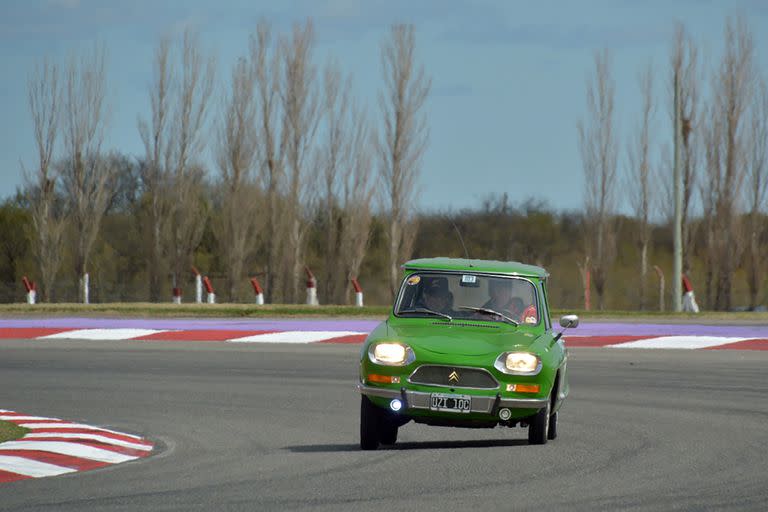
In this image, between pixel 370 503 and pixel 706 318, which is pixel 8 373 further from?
pixel 706 318

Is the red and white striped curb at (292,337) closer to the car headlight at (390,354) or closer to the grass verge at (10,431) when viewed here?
the grass verge at (10,431)

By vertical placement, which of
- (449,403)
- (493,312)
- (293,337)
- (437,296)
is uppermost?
(437,296)

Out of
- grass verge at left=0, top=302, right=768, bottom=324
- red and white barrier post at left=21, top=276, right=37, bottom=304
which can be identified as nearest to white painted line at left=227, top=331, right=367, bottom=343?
grass verge at left=0, top=302, right=768, bottom=324

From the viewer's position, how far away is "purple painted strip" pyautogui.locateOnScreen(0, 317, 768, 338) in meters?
28.2

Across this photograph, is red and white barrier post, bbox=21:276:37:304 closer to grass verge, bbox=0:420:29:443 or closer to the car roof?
grass verge, bbox=0:420:29:443

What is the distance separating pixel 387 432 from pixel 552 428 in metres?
1.47

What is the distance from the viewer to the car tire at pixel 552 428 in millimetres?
12696

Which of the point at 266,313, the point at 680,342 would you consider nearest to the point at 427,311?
the point at 680,342

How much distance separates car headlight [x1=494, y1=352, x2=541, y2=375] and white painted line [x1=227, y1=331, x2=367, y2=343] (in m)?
14.8

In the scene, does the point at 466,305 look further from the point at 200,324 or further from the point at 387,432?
the point at 200,324

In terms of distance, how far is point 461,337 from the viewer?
12.3 metres

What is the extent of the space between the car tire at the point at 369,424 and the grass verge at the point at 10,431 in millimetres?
2965

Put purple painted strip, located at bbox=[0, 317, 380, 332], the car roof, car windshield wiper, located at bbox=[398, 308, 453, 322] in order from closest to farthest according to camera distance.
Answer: car windshield wiper, located at bbox=[398, 308, 453, 322], the car roof, purple painted strip, located at bbox=[0, 317, 380, 332]

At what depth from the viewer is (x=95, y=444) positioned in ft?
40.7
